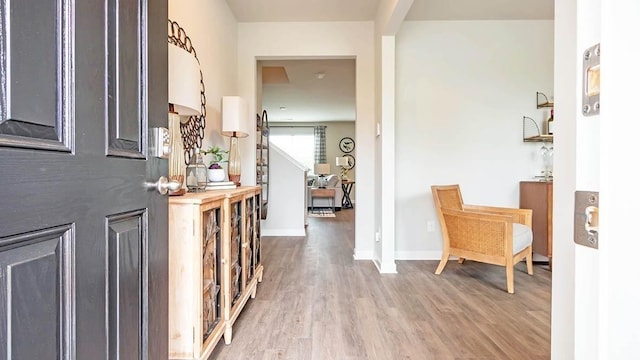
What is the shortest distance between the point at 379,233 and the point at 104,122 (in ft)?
9.65

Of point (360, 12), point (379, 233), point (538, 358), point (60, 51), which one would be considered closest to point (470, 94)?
point (360, 12)

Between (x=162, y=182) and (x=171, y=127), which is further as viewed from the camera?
(x=171, y=127)

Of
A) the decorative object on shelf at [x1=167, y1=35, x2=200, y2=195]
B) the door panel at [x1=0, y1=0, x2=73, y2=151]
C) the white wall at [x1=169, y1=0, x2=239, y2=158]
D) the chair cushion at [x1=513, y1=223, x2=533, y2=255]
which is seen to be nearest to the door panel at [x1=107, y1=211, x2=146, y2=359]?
the door panel at [x1=0, y1=0, x2=73, y2=151]

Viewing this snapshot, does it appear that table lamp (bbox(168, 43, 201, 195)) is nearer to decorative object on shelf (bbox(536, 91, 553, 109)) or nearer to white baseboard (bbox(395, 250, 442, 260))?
white baseboard (bbox(395, 250, 442, 260))

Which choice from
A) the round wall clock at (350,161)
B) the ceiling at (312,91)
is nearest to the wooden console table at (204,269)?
the ceiling at (312,91)

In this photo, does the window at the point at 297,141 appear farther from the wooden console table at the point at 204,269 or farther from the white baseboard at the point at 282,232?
the wooden console table at the point at 204,269

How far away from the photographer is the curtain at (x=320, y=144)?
10.6 metres

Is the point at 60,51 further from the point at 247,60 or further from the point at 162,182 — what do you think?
the point at 247,60

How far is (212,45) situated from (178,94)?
1.55m

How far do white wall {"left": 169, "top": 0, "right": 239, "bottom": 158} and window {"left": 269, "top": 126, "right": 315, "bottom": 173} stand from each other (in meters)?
7.08

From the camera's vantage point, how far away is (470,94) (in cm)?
375

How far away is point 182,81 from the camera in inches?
62.4

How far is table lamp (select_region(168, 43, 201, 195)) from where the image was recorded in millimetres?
1542

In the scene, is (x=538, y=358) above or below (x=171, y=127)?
below
